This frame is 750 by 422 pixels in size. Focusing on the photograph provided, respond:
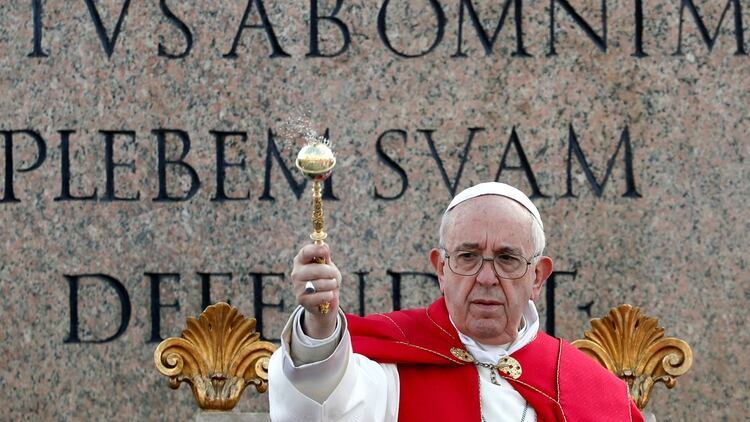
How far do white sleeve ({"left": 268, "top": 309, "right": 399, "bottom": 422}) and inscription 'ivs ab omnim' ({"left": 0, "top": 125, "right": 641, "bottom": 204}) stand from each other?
1824 mm

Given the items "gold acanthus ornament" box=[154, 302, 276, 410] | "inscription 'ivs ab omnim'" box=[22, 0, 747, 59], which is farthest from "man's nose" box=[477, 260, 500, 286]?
"inscription 'ivs ab omnim'" box=[22, 0, 747, 59]

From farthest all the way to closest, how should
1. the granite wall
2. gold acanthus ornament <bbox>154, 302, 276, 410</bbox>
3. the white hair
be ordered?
the granite wall < gold acanthus ornament <bbox>154, 302, 276, 410</bbox> < the white hair

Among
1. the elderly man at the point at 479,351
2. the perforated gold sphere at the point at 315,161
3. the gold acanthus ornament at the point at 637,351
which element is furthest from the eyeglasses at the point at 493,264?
the perforated gold sphere at the point at 315,161

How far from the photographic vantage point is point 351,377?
4.77 meters

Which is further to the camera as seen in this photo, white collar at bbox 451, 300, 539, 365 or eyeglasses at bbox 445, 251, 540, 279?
white collar at bbox 451, 300, 539, 365

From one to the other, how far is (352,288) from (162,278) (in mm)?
718

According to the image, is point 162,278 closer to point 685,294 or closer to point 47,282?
point 47,282

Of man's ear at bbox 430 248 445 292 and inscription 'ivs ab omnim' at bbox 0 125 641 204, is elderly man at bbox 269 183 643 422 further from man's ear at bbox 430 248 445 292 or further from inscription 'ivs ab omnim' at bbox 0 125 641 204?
inscription 'ivs ab omnim' at bbox 0 125 641 204

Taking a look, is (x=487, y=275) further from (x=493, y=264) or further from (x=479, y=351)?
(x=479, y=351)

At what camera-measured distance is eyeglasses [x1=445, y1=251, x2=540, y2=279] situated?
5031 millimetres

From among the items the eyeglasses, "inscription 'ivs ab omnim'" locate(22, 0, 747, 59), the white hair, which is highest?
"inscription 'ivs ab omnim'" locate(22, 0, 747, 59)

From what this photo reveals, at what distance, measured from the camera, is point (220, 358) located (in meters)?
5.50

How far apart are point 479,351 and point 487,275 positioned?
1.02 ft

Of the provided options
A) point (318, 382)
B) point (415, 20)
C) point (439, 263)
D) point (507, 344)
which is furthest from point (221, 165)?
point (318, 382)
